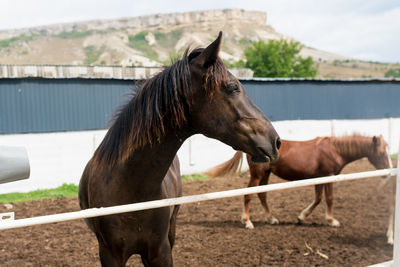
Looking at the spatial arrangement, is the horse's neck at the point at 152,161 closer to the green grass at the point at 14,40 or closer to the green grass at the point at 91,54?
the green grass at the point at 91,54

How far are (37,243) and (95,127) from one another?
15.0 ft

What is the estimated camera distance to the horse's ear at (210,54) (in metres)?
1.62

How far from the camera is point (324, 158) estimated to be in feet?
18.8

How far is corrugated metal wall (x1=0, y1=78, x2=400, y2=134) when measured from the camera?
786 centimetres

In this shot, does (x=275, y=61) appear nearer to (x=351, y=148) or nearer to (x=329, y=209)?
(x=351, y=148)

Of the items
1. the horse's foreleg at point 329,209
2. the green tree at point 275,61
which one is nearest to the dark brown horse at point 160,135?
the horse's foreleg at point 329,209

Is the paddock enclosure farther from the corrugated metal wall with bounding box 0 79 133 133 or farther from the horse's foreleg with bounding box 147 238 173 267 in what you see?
the horse's foreleg with bounding box 147 238 173 267

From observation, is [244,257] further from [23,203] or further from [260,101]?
[260,101]

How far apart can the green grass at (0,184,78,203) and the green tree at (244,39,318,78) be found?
26216mm

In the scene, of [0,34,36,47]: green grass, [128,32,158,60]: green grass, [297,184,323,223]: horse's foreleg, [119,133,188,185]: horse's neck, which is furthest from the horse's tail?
[0,34,36,47]: green grass

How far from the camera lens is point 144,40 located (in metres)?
103

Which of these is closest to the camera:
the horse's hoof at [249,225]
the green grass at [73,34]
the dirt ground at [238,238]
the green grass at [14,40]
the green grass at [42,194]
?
the dirt ground at [238,238]

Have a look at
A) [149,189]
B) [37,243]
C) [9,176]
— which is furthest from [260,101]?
[9,176]

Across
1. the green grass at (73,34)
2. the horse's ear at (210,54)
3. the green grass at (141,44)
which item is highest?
the green grass at (73,34)
